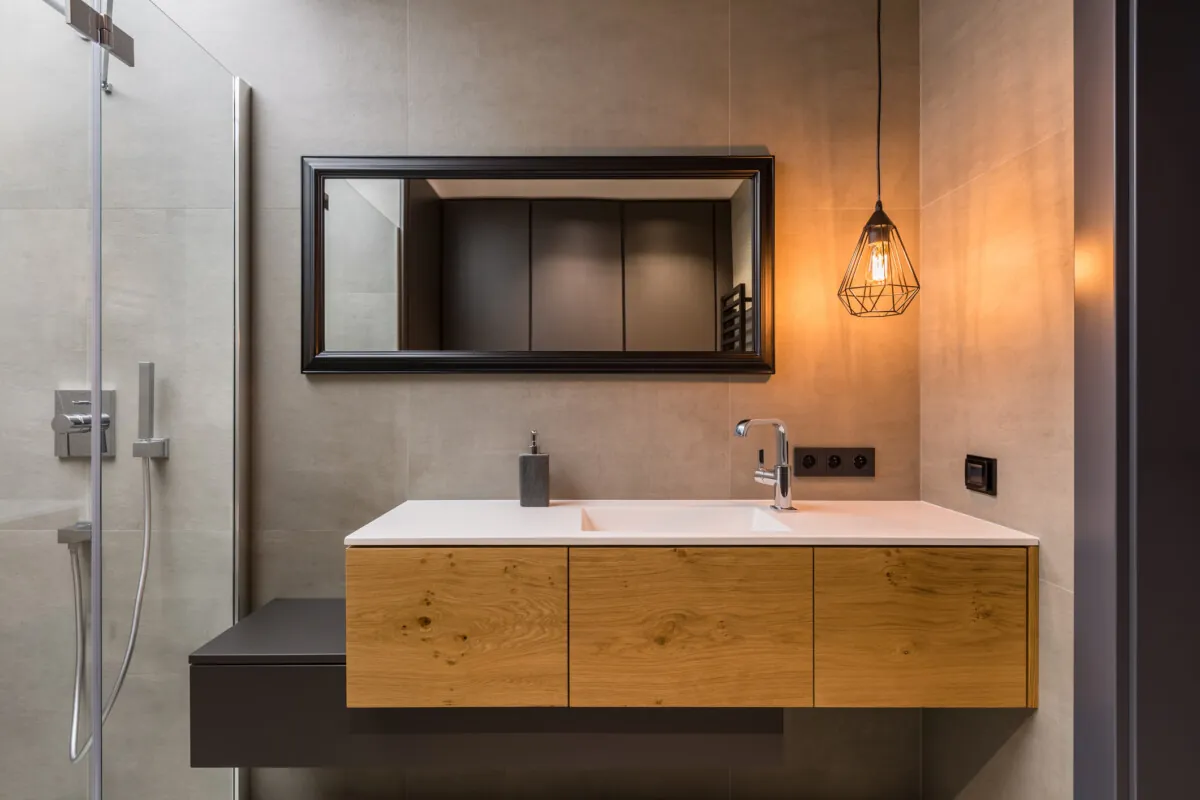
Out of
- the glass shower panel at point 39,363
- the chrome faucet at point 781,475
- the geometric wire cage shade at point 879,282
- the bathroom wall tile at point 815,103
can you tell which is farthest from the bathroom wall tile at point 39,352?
the geometric wire cage shade at point 879,282

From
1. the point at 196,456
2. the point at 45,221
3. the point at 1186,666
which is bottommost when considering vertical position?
the point at 1186,666

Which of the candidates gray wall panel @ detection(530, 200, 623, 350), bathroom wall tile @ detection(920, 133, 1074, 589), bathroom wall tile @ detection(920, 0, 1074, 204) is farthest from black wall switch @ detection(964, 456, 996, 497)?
gray wall panel @ detection(530, 200, 623, 350)

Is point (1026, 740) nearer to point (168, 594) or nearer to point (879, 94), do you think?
point (879, 94)

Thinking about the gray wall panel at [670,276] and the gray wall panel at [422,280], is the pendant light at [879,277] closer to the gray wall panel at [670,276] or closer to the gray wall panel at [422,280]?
the gray wall panel at [670,276]

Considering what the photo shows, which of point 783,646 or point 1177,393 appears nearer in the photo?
point 1177,393

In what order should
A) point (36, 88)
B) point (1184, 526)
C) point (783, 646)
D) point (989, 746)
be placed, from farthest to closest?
point (989, 746), point (783, 646), point (36, 88), point (1184, 526)

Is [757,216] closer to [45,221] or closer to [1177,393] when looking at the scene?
[1177,393]

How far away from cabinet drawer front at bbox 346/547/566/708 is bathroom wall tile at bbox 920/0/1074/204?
1283mm

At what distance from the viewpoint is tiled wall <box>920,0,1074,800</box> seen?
48.4 inches

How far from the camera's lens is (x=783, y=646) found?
50.8 inches

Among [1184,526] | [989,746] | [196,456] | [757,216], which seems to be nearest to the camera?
[1184,526]

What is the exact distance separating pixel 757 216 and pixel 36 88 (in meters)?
1.54

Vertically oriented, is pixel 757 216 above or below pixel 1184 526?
above

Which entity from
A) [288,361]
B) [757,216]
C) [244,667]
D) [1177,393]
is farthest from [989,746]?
[288,361]
